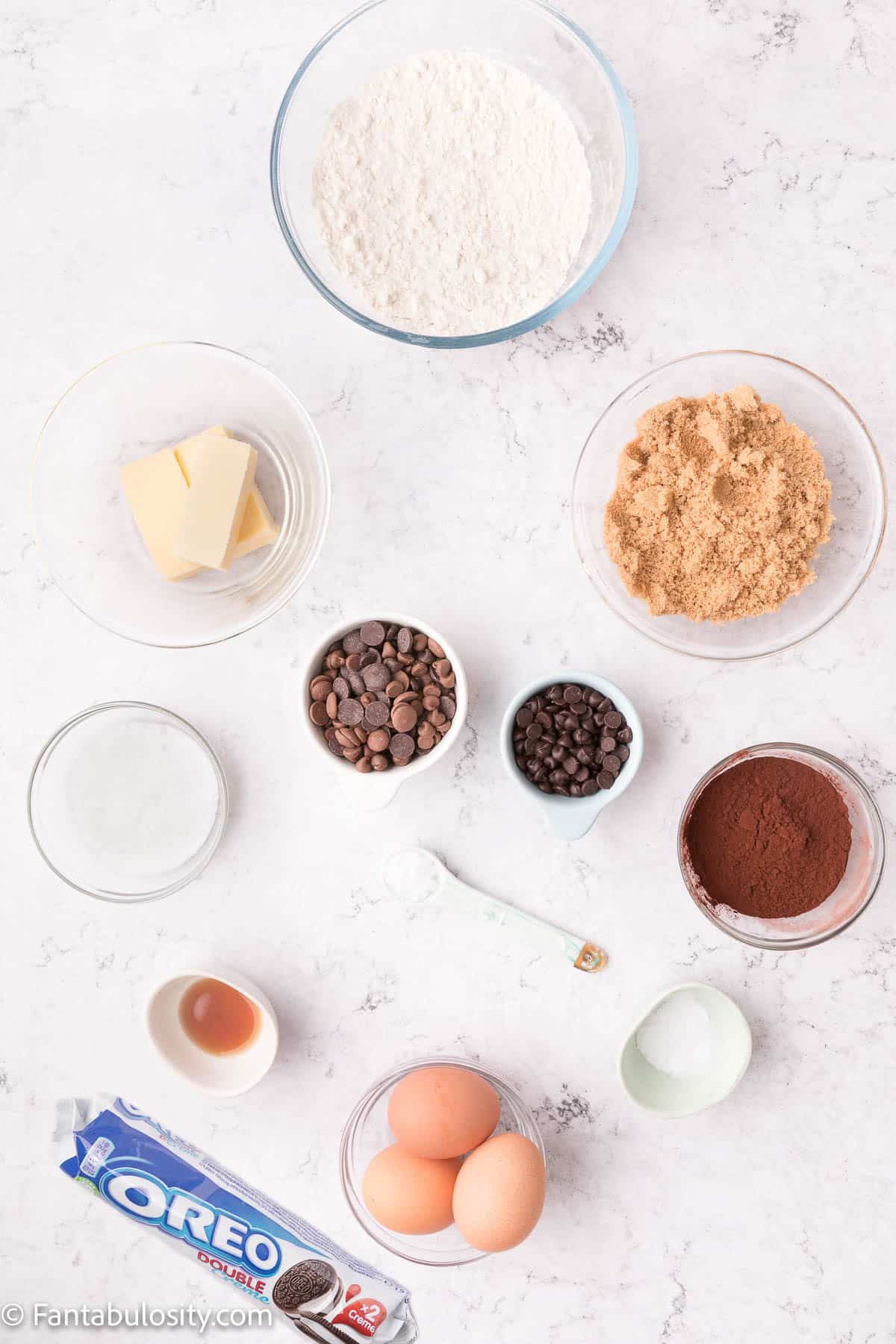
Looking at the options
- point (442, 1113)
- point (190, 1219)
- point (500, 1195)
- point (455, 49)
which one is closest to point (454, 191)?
point (455, 49)

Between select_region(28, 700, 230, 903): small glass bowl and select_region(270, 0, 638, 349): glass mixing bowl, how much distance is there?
773 mm

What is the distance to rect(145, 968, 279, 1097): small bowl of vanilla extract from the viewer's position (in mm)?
1464

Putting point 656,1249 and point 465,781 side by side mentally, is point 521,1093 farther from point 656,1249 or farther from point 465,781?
point 465,781

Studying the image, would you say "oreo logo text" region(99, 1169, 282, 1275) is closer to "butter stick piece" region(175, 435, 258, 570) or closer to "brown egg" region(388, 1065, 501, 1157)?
"brown egg" region(388, 1065, 501, 1157)

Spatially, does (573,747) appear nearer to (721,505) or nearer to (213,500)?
(721,505)

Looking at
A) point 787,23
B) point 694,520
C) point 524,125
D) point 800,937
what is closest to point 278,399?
point 524,125

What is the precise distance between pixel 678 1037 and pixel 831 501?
3.09 feet

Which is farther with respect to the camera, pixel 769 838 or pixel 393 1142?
pixel 393 1142

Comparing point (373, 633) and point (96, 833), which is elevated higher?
point (373, 633)

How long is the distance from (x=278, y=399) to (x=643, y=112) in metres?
0.78

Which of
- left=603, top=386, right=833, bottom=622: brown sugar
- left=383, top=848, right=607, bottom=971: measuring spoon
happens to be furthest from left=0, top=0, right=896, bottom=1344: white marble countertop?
left=603, top=386, right=833, bottom=622: brown sugar

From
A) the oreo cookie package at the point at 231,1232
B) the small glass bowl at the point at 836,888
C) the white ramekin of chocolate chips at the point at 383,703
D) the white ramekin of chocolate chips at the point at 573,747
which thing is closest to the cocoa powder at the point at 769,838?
the small glass bowl at the point at 836,888

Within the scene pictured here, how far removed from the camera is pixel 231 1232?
147 centimetres

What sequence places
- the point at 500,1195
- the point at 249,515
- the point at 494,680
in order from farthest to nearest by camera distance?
the point at 494,680
the point at 249,515
the point at 500,1195
